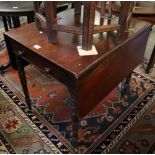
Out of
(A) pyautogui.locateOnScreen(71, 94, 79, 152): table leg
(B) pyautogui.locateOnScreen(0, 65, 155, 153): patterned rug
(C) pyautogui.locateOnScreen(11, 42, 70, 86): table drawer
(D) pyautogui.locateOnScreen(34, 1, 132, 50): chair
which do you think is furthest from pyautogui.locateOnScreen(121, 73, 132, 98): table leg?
(C) pyautogui.locateOnScreen(11, 42, 70, 86): table drawer

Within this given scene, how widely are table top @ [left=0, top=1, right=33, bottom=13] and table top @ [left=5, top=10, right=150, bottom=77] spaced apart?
20.9 inches

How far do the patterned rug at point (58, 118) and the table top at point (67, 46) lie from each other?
0.75m

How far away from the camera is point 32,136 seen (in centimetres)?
152

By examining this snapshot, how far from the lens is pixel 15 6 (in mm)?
1794

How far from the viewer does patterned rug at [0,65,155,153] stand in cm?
146

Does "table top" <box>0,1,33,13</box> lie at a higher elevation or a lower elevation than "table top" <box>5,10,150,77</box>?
higher

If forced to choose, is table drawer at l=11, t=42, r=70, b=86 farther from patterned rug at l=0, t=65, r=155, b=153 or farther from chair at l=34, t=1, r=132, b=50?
patterned rug at l=0, t=65, r=155, b=153

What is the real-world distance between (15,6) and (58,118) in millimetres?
1106

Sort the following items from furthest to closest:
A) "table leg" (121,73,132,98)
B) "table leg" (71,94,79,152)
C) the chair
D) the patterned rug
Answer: "table leg" (121,73,132,98), the patterned rug, "table leg" (71,94,79,152), the chair

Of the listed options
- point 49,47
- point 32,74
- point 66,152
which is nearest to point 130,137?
point 66,152

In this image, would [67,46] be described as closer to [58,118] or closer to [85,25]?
[85,25]

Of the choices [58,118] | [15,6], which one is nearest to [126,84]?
[58,118]

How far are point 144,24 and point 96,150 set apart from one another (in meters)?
0.97

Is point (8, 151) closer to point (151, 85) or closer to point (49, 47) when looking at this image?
point (49, 47)
